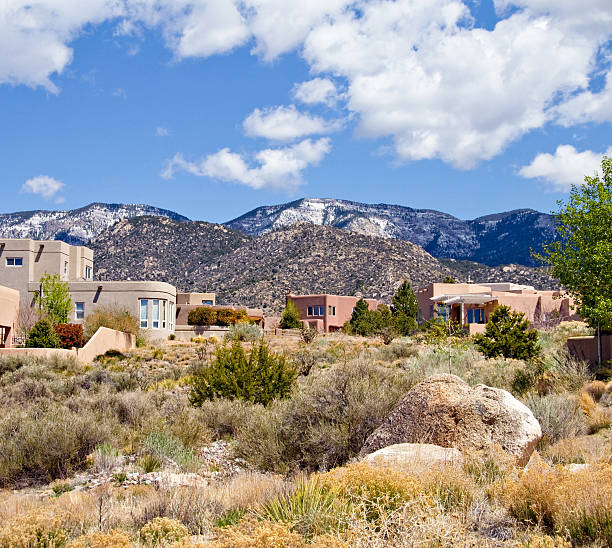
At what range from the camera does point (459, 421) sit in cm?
880

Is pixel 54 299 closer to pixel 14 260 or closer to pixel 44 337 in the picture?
pixel 14 260

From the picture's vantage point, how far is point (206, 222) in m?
120

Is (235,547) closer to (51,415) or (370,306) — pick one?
(51,415)

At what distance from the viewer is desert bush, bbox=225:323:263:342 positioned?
44.7 meters

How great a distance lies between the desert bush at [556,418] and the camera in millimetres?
11039

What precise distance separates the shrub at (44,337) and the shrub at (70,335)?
23.4 inches

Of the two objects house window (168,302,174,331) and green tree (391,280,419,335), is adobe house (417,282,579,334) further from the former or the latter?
house window (168,302,174,331)

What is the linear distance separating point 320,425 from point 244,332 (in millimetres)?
35293

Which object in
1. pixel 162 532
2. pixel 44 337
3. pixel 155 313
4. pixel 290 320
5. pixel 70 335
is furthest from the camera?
pixel 290 320

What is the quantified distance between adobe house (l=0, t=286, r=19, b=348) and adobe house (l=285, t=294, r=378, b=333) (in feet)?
99.8

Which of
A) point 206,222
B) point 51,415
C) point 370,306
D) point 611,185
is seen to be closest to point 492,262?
point 206,222

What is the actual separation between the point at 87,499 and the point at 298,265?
88.1 meters

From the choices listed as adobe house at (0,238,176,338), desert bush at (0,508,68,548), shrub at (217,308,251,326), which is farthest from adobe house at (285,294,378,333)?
desert bush at (0,508,68,548)

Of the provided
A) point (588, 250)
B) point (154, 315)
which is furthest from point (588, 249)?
point (154, 315)
